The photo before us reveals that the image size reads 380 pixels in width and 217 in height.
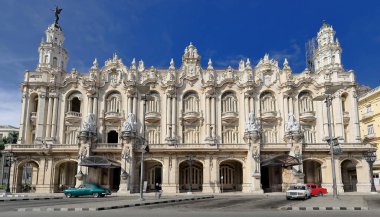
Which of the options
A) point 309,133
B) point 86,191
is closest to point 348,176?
point 309,133

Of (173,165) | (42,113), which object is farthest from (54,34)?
(173,165)

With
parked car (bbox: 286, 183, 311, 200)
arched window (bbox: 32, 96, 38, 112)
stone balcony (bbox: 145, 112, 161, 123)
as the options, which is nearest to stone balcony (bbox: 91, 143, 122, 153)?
stone balcony (bbox: 145, 112, 161, 123)

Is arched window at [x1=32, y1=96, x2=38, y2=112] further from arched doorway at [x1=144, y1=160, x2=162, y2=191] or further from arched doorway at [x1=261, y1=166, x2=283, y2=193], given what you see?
arched doorway at [x1=261, y1=166, x2=283, y2=193]

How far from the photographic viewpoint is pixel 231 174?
48312 mm

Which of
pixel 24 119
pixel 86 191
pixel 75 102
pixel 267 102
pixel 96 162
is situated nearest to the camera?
pixel 86 191

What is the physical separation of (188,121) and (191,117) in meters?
1.01

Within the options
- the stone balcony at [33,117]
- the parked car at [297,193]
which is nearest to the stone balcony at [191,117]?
the stone balcony at [33,117]

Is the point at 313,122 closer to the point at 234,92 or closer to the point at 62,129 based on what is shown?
the point at 234,92

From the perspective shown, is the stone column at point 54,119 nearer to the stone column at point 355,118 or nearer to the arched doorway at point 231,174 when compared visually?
the arched doorway at point 231,174

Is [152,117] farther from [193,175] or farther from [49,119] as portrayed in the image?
[49,119]

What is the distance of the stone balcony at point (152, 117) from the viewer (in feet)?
162

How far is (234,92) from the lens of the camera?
51375 mm

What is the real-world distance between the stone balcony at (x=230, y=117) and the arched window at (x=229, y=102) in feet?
3.13

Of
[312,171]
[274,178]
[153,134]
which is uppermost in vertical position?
[153,134]
